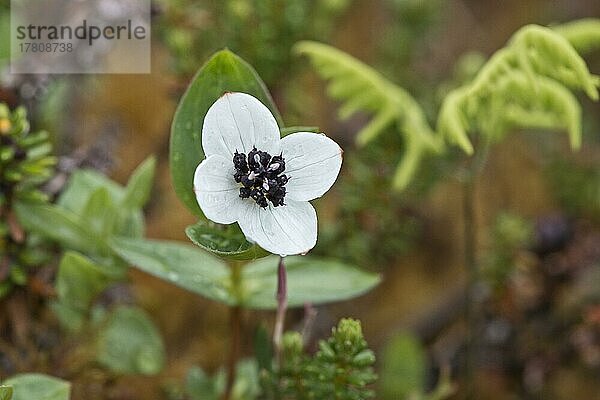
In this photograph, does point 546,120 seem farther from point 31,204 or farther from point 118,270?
point 31,204

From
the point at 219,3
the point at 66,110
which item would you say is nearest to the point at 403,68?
the point at 219,3

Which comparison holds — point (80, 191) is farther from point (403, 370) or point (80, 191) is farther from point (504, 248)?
point (504, 248)

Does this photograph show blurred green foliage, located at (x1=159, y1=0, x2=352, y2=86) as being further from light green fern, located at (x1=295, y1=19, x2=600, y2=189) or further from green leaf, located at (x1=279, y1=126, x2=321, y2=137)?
green leaf, located at (x1=279, y1=126, x2=321, y2=137)

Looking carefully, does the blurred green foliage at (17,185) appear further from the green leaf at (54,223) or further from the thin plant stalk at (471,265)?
the thin plant stalk at (471,265)

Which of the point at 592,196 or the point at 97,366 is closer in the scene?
the point at 97,366

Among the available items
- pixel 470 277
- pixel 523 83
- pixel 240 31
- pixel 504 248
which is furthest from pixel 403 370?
pixel 240 31

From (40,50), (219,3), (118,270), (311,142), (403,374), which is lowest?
(403,374)
